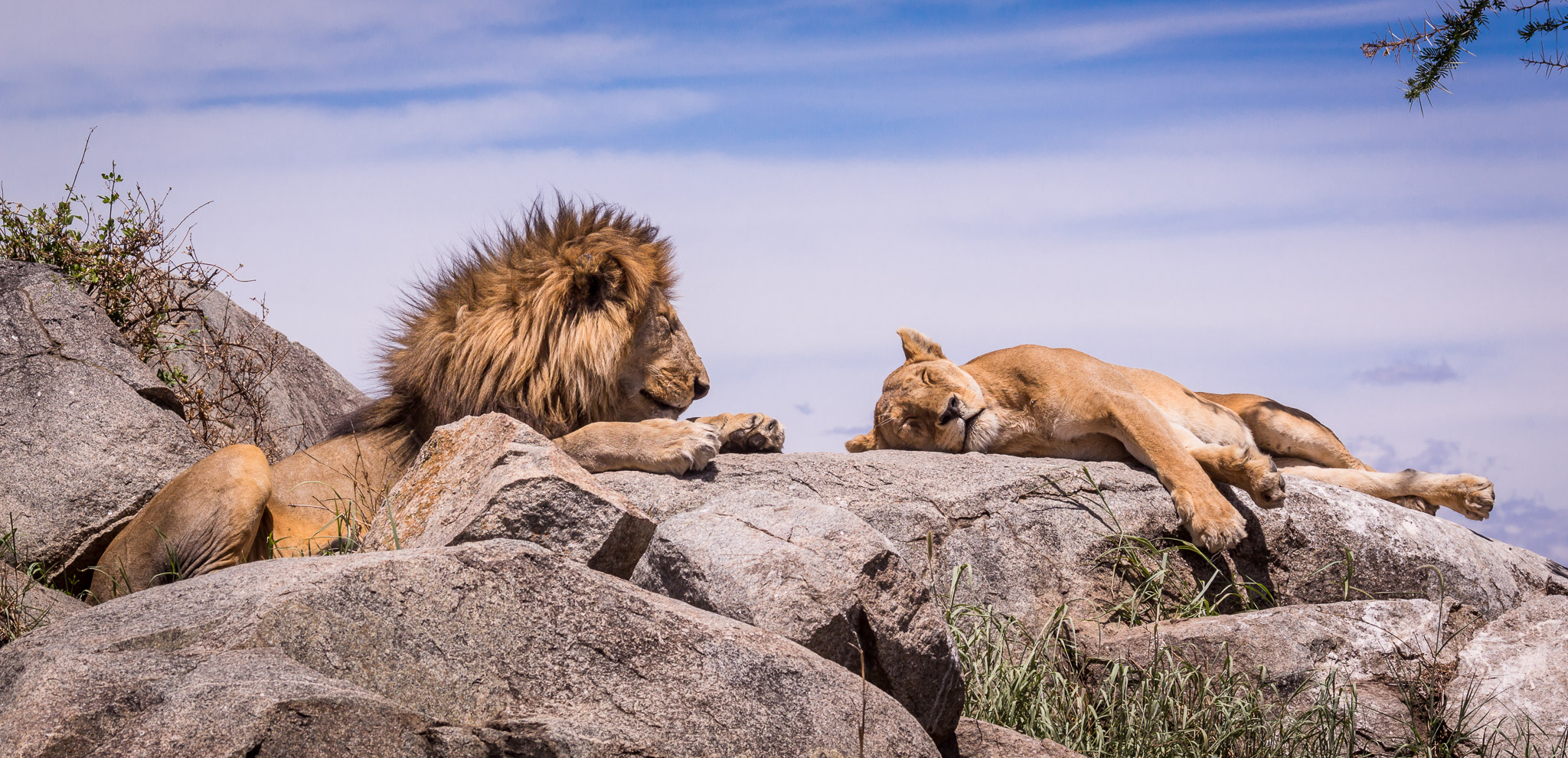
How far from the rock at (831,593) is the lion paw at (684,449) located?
1094 millimetres

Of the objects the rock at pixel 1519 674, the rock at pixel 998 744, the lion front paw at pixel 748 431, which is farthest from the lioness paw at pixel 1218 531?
the lion front paw at pixel 748 431

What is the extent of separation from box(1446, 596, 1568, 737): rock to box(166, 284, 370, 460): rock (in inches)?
230

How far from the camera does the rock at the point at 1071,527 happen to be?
4961 millimetres

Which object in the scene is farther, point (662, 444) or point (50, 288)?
point (50, 288)

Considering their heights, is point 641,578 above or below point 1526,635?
above

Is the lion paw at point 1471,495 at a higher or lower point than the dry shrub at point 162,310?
lower

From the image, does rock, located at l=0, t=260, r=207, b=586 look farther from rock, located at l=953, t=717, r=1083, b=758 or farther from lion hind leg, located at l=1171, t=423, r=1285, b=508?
lion hind leg, located at l=1171, t=423, r=1285, b=508

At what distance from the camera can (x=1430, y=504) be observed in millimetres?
6199

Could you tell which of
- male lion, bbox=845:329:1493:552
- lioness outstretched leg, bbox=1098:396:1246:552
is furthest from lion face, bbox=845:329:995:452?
lioness outstretched leg, bbox=1098:396:1246:552

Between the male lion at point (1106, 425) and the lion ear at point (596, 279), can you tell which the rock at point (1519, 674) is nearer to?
the male lion at point (1106, 425)

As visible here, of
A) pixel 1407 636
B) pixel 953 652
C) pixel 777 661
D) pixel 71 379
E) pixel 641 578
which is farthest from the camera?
pixel 71 379

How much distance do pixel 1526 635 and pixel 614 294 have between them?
170 inches

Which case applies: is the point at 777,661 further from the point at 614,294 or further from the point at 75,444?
the point at 75,444

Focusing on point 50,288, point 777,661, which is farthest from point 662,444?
point 50,288
